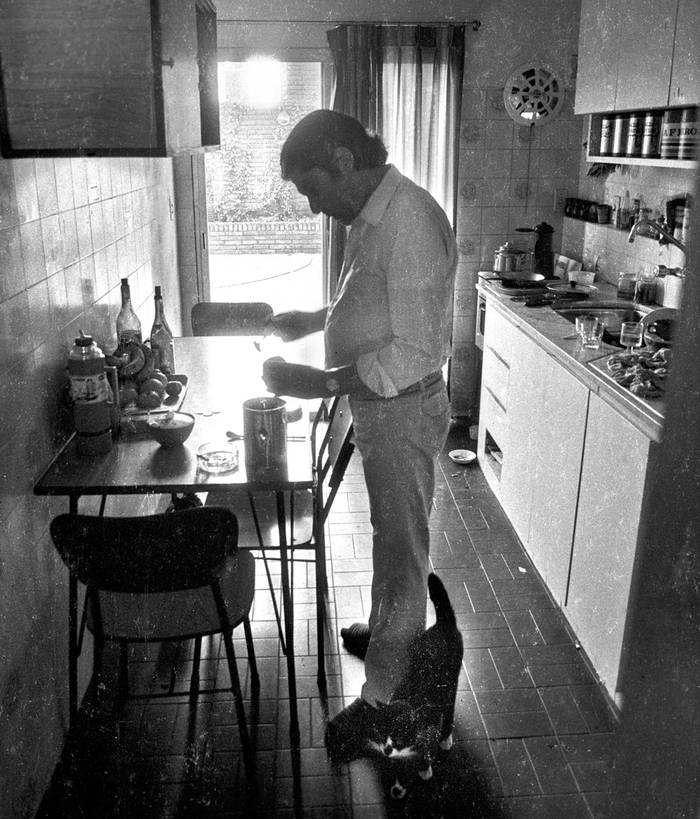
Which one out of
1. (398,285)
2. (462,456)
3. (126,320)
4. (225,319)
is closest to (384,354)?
(398,285)

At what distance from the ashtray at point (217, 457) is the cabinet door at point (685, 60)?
1.68m

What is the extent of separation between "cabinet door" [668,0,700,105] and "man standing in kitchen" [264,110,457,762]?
1068 mm

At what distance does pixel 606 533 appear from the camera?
2.09 m

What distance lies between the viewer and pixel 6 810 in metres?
1.56

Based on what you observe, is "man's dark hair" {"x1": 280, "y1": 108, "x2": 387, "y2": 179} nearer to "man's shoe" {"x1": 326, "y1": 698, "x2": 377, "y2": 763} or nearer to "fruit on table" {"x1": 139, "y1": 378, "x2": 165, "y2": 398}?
"fruit on table" {"x1": 139, "y1": 378, "x2": 165, "y2": 398}

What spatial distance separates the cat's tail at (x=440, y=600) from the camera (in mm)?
1777

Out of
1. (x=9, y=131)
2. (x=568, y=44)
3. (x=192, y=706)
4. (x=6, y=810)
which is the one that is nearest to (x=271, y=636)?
(x=192, y=706)

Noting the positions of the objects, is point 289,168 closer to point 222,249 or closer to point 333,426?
point 333,426

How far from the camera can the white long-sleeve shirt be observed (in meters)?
1.74

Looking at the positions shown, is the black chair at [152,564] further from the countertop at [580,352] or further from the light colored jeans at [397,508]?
the countertop at [580,352]

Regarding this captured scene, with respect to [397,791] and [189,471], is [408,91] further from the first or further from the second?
[397,791]

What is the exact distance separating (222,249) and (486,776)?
3190 mm

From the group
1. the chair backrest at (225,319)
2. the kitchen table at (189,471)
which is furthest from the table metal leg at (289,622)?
the chair backrest at (225,319)

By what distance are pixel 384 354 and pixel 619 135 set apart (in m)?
1.89
